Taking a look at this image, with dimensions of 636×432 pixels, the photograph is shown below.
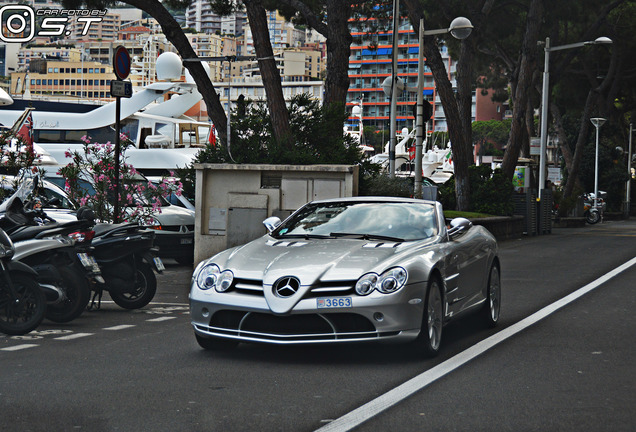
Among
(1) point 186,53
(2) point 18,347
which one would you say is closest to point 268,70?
(1) point 186,53

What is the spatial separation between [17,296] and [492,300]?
4497 millimetres

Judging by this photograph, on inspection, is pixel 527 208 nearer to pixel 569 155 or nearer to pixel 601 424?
pixel 569 155

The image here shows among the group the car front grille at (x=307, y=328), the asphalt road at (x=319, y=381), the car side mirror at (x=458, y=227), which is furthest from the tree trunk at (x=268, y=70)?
the car front grille at (x=307, y=328)

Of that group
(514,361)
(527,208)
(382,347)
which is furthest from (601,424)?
(527,208)

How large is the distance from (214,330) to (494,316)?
11.0 feet

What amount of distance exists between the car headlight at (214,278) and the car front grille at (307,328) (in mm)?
282

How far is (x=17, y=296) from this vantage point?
1002 cm

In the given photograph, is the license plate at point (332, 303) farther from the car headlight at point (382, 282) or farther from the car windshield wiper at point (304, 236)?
the car windshield wiper at point (304, 236)

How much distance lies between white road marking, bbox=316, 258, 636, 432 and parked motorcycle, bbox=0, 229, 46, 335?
158 inches

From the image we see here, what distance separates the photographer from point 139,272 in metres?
12.2

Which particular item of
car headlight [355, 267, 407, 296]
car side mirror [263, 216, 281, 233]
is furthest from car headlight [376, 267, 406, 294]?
car side mirror [263, 216, 281, 233]

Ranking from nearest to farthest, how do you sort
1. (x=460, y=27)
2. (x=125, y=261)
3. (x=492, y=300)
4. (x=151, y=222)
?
(x=492, y=300), (x=125, y=261), (x=151, y=222), (x=460, y=27)

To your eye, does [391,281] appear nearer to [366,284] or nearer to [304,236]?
[366,284]

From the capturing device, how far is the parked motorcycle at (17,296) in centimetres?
996
